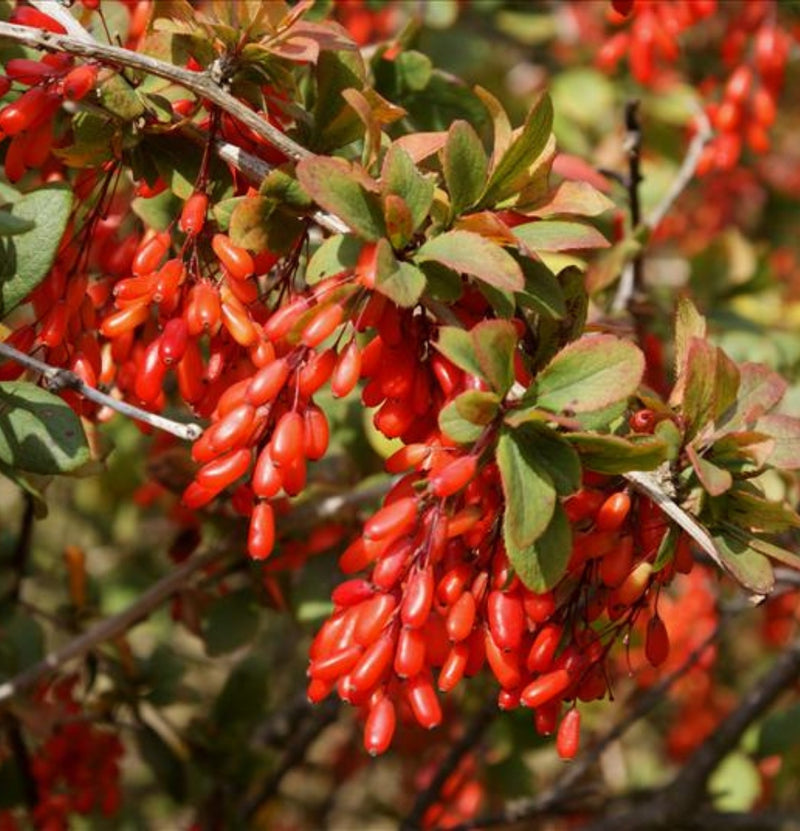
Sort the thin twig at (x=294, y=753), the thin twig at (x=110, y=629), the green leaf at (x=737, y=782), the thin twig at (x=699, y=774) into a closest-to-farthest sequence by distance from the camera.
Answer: the thin twig at (x=110, y=629), the thin twig at (x=699, y=774), the thin twig at (x=294, y=753), the green leaf at (x=737, y=782)

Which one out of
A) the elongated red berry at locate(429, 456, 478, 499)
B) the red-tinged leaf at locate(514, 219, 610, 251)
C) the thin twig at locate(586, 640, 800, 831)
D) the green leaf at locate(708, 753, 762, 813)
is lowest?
the green leaf at locate(708, 753, 762, 813)

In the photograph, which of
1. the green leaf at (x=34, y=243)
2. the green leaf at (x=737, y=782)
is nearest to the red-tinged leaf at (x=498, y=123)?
the green leaf at (x=34, y=243)

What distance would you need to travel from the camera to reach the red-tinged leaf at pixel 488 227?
130cm

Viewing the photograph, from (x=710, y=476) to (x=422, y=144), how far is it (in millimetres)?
430

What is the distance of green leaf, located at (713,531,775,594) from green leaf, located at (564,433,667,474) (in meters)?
0.12

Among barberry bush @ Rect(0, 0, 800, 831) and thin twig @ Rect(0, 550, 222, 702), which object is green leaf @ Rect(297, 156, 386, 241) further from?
thin twig @ Rect(0, 550, 222, 702)

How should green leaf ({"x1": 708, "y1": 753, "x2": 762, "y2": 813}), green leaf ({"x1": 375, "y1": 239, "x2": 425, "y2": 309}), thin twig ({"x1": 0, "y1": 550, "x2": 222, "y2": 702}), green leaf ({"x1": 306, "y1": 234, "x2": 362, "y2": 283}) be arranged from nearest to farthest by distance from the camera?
green leaf ({"x1": 375, "y1": 239, "x2": 425, "y2": 309}) → green leaf ({"x1": 306, "y1": 234, "x2": 362, "y2": 283}) → thin twig ({"x1": 0, "y1": 550, "x2": 222, "y2": 702}) → green leaf ({"x1": 708, "y1": 753, "x2": 762, "y2": 813})

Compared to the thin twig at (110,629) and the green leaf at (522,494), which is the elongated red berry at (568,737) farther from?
the thin twig at (110,629)

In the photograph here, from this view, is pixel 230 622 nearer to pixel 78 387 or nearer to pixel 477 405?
pixel 78 387

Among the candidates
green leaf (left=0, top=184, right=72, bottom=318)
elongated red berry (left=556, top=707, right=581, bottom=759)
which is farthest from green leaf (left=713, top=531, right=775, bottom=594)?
green leaf (left=0, top=184, right=72, bottom=318)

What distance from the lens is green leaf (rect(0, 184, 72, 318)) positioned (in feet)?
Result: 4.95

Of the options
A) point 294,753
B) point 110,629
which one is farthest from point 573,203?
point 294,753

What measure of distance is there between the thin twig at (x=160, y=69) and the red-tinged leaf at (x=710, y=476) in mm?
449

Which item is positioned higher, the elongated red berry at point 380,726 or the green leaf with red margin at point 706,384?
the green leaf with red margin at point 706,384
